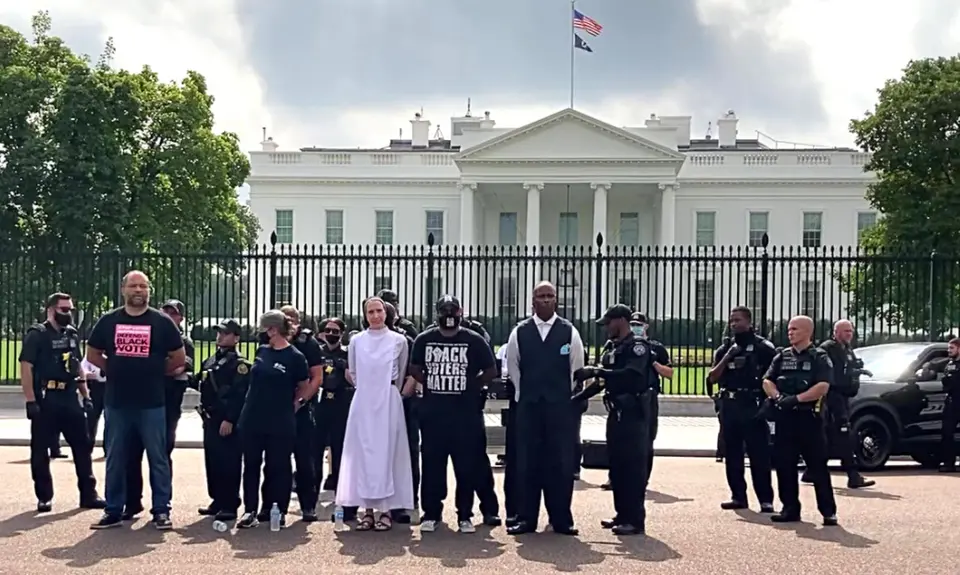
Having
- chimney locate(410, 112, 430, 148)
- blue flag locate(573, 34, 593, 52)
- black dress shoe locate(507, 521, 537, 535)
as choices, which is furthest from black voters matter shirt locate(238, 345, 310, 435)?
chimney locate(410, 112, 430, 148)

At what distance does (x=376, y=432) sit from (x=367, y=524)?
2.24 feet

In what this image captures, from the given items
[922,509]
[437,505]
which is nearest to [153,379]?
[437,505]

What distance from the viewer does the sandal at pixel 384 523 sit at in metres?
8.06

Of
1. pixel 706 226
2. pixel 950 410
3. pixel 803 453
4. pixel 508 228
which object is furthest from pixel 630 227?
pixel 803 453

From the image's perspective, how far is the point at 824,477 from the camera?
8.49 m

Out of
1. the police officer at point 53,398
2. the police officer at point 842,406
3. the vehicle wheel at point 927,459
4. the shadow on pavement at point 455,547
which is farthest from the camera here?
the vehicle wheel at point 927,459

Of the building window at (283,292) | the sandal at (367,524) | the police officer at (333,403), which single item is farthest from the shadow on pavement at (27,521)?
the building window at (283,292)

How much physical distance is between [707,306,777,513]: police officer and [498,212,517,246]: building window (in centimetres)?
4835

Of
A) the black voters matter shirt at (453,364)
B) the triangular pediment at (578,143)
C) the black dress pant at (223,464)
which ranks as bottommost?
the black dress pant at (223,464)

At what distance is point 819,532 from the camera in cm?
816

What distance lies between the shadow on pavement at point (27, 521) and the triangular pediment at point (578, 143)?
153 feet

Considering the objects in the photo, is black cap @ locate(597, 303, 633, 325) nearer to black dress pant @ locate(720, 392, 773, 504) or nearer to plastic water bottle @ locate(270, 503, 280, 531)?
black dress pant @ locate(720, 392, 773, 504)

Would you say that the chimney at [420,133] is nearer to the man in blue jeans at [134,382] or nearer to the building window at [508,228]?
the building window at [508,228]

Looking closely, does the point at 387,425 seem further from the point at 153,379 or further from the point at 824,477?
the point at 824,477
